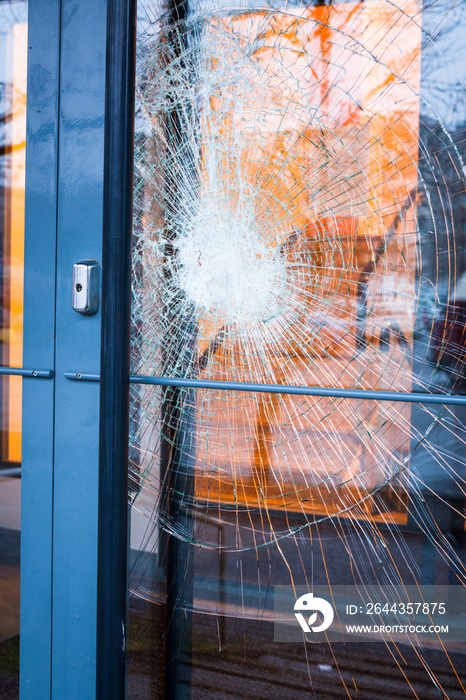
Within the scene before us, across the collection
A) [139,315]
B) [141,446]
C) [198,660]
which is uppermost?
[139,315]

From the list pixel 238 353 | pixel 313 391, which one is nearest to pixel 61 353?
pixel 238 353

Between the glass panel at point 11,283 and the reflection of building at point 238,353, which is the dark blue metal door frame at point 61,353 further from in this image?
the glass panel at point 11,283

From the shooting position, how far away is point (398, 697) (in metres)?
1.07

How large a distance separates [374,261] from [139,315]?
0.54 metres

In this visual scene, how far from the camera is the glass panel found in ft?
4.26

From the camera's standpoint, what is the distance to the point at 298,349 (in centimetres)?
114

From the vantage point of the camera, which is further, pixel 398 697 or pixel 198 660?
pixel 198 660

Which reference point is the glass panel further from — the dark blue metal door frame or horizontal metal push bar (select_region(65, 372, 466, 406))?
horizontal metal push bar (select_region(65, 372, 466, 406))

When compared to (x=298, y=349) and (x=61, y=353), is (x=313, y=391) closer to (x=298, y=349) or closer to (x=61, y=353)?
(x=298, y=349)

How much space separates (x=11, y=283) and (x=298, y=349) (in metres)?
0.75

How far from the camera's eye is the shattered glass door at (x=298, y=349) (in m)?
1.04

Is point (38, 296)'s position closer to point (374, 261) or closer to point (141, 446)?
point (141, 446)

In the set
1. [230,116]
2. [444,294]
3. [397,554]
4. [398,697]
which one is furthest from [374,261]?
[398,697]

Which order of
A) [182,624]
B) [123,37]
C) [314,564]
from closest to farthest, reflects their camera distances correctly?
[123,37]
[314,564]
[182,624]
